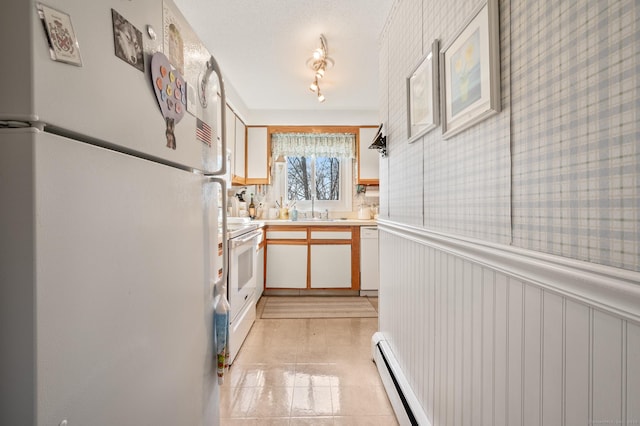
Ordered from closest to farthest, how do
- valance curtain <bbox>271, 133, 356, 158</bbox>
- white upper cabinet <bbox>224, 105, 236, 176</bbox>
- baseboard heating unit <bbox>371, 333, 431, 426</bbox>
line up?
1. baseboard heating unit <bbox>371, 333, 431, 426</bbox>
2. white upper cabinet <bbox>224, 105, 236, 176</bbox>
3. valance curtain <bbox>271, 133, 356, 158</bbox>

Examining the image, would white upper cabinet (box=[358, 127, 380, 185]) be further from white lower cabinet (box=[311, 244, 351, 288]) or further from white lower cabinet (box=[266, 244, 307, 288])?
white lower cabinet (box=[266, 244, 307, 288])

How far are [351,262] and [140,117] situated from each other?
3.22 meters

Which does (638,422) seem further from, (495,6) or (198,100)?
(198,100)

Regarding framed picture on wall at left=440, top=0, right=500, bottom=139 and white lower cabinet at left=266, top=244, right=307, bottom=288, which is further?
white lower cabinet at left=266, top=244, right=307, bottom=288

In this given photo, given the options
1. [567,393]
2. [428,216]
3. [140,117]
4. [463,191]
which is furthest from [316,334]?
[140,117]

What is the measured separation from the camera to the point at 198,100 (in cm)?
93

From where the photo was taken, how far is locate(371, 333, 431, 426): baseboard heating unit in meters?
1.28

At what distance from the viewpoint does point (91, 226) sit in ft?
1.67

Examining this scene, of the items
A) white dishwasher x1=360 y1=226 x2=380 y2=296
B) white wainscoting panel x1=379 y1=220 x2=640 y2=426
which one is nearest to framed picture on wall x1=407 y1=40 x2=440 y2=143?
white wainscoting panel x1=379 y1=220 x2=640 y2=426

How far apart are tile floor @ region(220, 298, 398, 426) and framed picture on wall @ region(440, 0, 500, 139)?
4.80 ft

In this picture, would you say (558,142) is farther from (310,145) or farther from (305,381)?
(310,145)

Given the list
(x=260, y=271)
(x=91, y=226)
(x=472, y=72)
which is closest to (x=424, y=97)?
(x=472, y=72)

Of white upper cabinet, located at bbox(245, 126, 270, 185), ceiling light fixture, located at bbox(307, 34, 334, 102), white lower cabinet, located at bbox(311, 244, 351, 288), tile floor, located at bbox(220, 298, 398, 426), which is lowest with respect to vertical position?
tile floor, located at bbox(220, 298, 398, 426)

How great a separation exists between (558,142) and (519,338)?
0.46 meters
